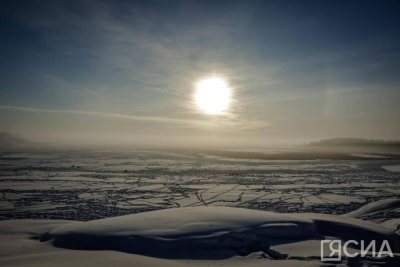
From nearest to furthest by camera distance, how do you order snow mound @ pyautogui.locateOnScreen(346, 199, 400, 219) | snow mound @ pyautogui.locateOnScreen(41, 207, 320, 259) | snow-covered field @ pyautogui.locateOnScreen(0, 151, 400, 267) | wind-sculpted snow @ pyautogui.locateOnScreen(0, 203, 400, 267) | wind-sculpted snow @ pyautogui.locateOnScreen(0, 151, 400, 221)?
wind-sculpted snow @ pyautogui.locateOnScreen(0, 203, 400, 267) < snow-covered field @ pyautogui.locateOnScreen(0, 151, 400, 267) < snow mound @ pyautogui.locateOnScreen(41, 207, 320, 259) < snow mound @ pyautogui.locateOnScreen(346, 199, 400, 219) < wind-sculpted snow @ pyautogui.locateOnScreen(0, 151, 400, 221)

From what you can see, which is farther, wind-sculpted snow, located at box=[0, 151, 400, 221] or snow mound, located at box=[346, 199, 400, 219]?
wind-sculpted snow, located at box=[0, 151, 400, 221]

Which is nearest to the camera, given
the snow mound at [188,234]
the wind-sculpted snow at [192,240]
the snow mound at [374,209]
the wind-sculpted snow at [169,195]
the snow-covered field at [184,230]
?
the wind-sculpted snow at [192,240]

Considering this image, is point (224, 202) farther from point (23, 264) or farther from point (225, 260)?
point (23, 264)

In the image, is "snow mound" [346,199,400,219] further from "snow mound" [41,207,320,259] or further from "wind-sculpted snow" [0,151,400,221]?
"snow mound" [41,207,320,259]

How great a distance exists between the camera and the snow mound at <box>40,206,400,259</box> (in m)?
6.73

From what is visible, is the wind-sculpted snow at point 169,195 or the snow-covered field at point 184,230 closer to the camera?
the snow-covered field at point 184,230

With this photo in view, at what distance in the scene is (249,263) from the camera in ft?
20.6

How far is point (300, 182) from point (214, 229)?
1429 cm

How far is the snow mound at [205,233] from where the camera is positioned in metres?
6.73

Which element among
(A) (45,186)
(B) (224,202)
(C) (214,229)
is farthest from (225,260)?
(A) (45,186)

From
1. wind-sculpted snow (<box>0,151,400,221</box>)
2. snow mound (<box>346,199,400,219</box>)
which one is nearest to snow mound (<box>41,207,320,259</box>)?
wind-sculpted snow (<box>0,151,400,221</box>)

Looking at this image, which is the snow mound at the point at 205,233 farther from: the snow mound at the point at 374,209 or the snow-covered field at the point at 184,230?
the snow mound at the point at 374,209

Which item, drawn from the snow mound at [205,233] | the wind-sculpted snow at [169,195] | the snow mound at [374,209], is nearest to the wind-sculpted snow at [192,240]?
the snow mound at [205,233]

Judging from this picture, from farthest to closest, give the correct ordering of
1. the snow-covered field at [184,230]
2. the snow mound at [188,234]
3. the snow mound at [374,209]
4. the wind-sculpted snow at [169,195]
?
the wind-sculpted snow at [169,195] < the snow mound at [374,209] < the snow mound at [188,234] < the snow-covered field at [184,230]
